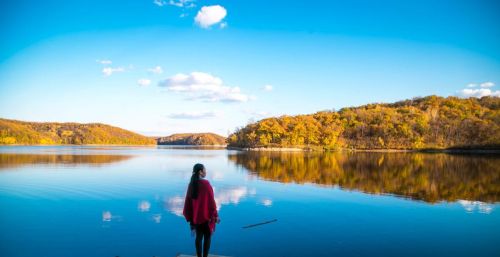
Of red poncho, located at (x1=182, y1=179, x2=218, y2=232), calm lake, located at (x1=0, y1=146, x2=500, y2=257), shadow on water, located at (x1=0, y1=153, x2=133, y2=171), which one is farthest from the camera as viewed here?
shadow on water, located at (x1=0, y1=153, x2=133, y2=171)

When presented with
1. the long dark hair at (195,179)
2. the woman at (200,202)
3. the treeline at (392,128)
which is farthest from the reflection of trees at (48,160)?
the treeline at (392,128)

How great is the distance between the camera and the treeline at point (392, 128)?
10506 cm

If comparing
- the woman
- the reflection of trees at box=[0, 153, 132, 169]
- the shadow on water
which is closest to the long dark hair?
the woman

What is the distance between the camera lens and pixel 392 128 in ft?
375

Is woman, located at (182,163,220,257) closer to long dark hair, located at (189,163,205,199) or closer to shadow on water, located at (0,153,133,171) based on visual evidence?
long dark hair, located at (189,163,205,199)

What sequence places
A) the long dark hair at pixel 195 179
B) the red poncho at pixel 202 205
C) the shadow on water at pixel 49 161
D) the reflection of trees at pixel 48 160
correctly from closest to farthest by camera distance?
the long dark hair at pixel 195 179 < the red poncho at pixel 202 205 < the shadow on water at pixel 49 161 < the reflection of trees at pixel 48 160

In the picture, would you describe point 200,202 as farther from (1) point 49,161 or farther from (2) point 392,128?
(2) point 392,128

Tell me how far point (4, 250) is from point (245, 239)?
660 centimetres

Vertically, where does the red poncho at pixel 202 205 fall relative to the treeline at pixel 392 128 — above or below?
below

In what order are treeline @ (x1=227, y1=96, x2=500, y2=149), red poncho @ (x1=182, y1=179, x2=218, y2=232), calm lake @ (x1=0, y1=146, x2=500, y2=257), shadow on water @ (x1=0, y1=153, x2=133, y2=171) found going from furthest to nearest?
treeline @ (x1=227, y1=96, x2=500, y2=149)
shadow on water @ (x1=0, y1=153, x2=133, y2=171)
calm lake @ (x1=0, y1=146, x2=500, y2=257)
red poncho @ (x1=182, y1=179, x2=218, y2=232)

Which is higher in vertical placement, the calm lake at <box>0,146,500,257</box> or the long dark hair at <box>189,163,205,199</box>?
the long dark hair at <box>189,163,205,199</box>

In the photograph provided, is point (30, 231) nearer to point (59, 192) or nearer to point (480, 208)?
point (59, 192)

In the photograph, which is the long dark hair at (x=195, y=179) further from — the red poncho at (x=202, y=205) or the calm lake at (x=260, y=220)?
the calm lake at (x=260, y=220)

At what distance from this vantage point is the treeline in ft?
345
